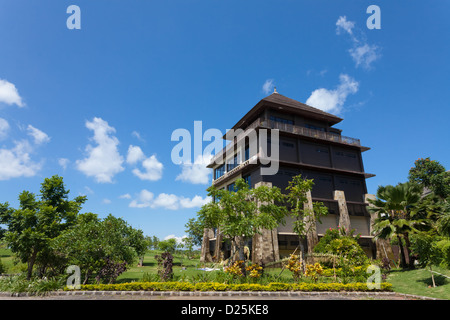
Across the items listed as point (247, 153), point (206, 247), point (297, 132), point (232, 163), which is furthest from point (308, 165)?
point (206, 247)

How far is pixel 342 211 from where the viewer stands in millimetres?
27984

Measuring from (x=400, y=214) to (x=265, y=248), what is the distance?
11672mm

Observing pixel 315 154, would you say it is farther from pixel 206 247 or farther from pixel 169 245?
pixel 169 245

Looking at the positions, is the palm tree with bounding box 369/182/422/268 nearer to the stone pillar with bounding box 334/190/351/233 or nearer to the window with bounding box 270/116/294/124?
the stone pillar with bounding box 334/190/351/233

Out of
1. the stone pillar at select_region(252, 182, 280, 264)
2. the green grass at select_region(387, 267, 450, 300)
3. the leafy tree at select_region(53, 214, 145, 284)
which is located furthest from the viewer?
the stone pillar at select_region(252, 182, 280, 264)

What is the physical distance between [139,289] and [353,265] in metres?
12.0

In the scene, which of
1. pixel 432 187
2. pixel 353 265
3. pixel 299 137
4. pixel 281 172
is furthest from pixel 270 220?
pixel 432 187

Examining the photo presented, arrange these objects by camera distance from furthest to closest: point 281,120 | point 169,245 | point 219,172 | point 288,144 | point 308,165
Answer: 1. point 169,245
2. point 219,172
3. point 281,120
4. point 288,144
5. point 308,165

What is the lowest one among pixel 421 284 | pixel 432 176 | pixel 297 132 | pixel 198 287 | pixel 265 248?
pixel 421 284

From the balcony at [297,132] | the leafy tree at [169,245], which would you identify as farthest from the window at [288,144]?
the leafy tree at [169,245]

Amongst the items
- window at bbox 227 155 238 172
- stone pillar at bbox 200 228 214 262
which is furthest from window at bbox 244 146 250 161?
stone pillar at bbox 200 228 214 262

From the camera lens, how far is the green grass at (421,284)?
11757 mm

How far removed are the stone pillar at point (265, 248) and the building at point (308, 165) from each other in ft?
3.55

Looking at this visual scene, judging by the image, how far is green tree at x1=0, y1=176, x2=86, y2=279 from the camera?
16.7m
